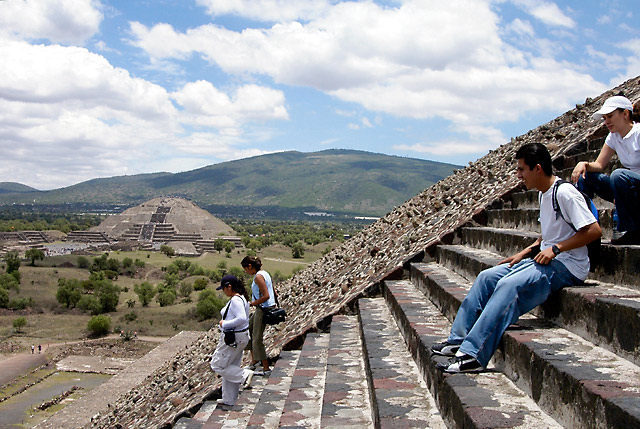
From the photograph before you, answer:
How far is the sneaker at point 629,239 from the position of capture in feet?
9.90

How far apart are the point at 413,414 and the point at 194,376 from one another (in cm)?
530

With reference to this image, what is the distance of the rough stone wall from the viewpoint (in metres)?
6.27

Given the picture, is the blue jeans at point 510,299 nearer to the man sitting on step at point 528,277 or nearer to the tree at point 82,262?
the man sitting on step at point 528,277

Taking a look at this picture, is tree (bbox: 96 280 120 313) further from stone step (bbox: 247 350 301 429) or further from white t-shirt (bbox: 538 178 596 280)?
Answer: white t-shirt (bbox: 538 178 596 280)

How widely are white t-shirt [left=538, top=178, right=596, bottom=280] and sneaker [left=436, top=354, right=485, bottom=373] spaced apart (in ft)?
2.25

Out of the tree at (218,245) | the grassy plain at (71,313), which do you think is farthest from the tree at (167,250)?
the grassy plain at (71,313)

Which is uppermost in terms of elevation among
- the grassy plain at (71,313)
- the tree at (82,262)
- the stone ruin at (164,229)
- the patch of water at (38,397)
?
the stone ruin at (164,229)

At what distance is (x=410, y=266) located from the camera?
6.16 meters

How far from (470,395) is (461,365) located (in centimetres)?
32

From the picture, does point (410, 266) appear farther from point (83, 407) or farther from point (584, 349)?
point (83, 407)

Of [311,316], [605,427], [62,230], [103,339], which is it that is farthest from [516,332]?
[62,230]

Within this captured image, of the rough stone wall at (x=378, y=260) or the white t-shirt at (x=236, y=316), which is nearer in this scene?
the white t-shirt at (x=236, y=316)

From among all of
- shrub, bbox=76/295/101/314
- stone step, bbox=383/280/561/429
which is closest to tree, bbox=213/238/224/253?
shrub, bbox=76/295/101/314

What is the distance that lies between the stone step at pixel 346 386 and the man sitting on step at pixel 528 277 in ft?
2.22
